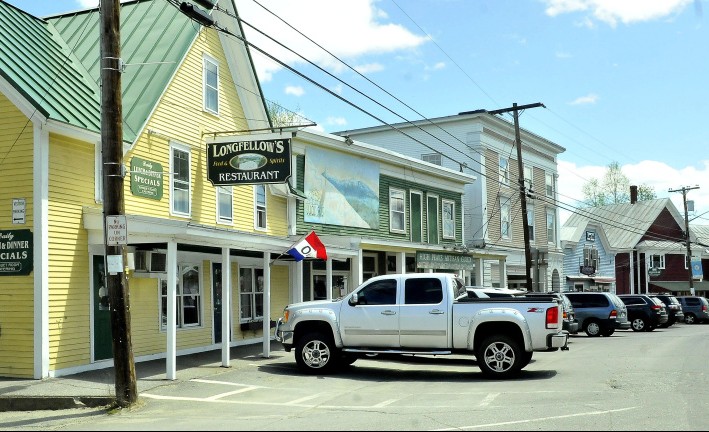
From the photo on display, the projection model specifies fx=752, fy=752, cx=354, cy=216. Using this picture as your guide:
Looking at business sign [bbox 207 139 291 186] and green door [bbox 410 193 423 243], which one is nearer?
business sign [bbox 207 139 291 186]

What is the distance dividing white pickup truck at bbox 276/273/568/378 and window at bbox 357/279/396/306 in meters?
0.02

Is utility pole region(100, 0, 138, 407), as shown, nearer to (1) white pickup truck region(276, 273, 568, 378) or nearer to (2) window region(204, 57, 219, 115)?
(1) white pickup truck region(276, 273, 568, 378)

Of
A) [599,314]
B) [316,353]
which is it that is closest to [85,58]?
[316,353]

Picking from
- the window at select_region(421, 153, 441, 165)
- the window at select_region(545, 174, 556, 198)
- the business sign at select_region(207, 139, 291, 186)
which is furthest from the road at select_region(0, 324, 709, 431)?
the window at select_region(545, 174, 556, 198)

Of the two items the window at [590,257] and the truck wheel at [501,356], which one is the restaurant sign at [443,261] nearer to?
the truck wheel at [501,356]

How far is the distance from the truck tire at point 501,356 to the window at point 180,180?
317 inches

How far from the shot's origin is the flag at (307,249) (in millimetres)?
18109

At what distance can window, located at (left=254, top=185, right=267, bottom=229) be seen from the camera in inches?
829

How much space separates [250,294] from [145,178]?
19.0 feet

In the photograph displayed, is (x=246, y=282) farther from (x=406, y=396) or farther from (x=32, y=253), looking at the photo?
(x=406, y=396)

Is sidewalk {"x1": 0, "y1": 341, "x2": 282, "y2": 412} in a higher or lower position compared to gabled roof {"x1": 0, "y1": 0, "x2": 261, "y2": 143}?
lower

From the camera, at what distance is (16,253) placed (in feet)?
46.3

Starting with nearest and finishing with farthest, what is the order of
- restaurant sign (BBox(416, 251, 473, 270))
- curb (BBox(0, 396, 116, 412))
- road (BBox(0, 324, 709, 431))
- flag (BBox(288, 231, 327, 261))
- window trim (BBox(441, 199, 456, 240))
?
1. road (BBox(0, 324, 709, 431))
2. curb (BBox(0, 396, 116, 412))
3. flag (BBox(288, 231, 327, 261))
4. restaurant sign (BBox(416, 251, 473, 270))
5. window trim (BBox(441, 199, 456, 240))

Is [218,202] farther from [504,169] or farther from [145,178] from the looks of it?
[504,169]
